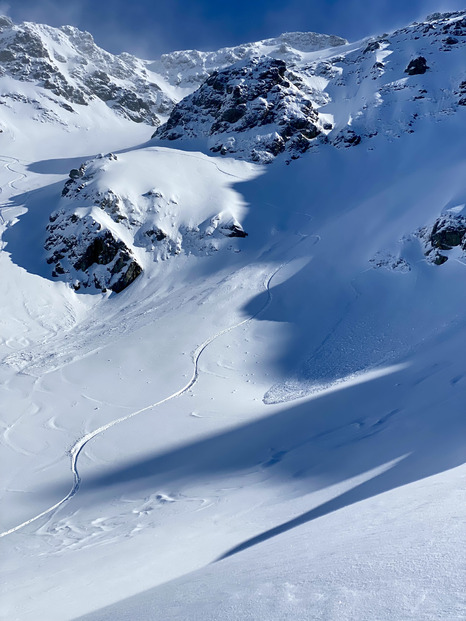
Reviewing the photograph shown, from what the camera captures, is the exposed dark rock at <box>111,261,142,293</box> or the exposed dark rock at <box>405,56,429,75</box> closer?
the exposed dark rock at <box>111,261,142,293</box>

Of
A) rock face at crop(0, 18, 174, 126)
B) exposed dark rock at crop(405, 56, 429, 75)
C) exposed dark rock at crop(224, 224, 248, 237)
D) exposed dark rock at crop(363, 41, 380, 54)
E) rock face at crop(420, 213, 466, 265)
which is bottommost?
rock face at crop(420, 213, 466, 265)

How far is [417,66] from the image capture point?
6012cm

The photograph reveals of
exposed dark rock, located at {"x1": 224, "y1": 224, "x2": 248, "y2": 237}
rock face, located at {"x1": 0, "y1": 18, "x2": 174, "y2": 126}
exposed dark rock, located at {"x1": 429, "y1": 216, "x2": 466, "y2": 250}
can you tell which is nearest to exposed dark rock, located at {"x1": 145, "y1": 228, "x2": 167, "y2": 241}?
exposed dark rock, located at {"x1": 224, "y1": 224, "x2": 248, "y2": 237}

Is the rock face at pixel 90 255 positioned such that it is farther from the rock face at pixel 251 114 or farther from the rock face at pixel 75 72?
the rock face at pixel 75 72

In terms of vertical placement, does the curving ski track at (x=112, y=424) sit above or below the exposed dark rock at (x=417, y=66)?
below

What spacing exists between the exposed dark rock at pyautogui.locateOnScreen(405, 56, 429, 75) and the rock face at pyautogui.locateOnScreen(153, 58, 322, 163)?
14.0 meters

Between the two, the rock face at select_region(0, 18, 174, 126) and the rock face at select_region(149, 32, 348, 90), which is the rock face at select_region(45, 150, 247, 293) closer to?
the rock face at select_region(0, 18, 174, 126)

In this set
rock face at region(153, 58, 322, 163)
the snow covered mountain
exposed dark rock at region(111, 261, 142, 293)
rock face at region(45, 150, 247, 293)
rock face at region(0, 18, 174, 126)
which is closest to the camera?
the snow covered mountain

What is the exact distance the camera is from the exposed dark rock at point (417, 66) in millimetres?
59650

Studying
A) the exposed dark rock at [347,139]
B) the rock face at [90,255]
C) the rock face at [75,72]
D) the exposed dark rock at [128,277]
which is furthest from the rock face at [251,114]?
the rock face at [75,72]

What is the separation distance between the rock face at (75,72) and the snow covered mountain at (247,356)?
21.2 meters

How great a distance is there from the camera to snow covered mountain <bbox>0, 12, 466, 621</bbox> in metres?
5.25

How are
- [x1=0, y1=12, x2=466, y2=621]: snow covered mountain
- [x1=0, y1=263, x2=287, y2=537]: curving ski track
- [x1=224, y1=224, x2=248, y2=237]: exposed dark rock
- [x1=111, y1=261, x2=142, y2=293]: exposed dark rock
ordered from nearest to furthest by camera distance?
1. [x1=0, y1=12, x2=466, y2=621]: snow covered mountain
2. [x1=0, y1=263, x2=287, y2=537]: curving ski track
3. [x1=111, y1=261, x2=142, y2=293]: exposed dark rock
4. [x1=224, y1=224, x2=248, y2=237]: exposed dark rock

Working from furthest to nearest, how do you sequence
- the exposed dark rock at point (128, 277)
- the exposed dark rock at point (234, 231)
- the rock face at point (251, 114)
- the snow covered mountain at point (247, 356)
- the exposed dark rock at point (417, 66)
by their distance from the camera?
the exposed dark rock at point (417, 66) < the rock face at point (251, 114) < the exposed dark rock at point (234, 231) < the exposed dark rock at point (128, 277) < the snow covered mountain at point (247, 356)
